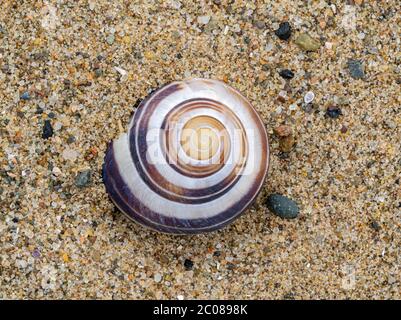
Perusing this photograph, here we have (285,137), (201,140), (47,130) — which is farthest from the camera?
(285,137)

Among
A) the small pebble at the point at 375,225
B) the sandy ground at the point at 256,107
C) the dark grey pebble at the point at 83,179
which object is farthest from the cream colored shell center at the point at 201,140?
the small pebble at the point at 375,225

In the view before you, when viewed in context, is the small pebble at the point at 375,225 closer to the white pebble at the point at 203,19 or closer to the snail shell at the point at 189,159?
the snail shell at the point at 189,159

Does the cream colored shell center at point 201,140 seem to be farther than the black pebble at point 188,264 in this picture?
No

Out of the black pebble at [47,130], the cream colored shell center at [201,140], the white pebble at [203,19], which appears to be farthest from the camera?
the white pebble at [203,19]

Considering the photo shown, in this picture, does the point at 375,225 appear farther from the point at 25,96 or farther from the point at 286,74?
the point at 25,96

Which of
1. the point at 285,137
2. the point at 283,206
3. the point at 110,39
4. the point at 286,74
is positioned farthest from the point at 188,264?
the point at 110,39

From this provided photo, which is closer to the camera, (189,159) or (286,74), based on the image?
(189,159)

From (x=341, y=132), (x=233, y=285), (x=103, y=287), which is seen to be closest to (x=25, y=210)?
(x=103, y=287)

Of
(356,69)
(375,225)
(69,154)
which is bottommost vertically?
Result: (375,225)
